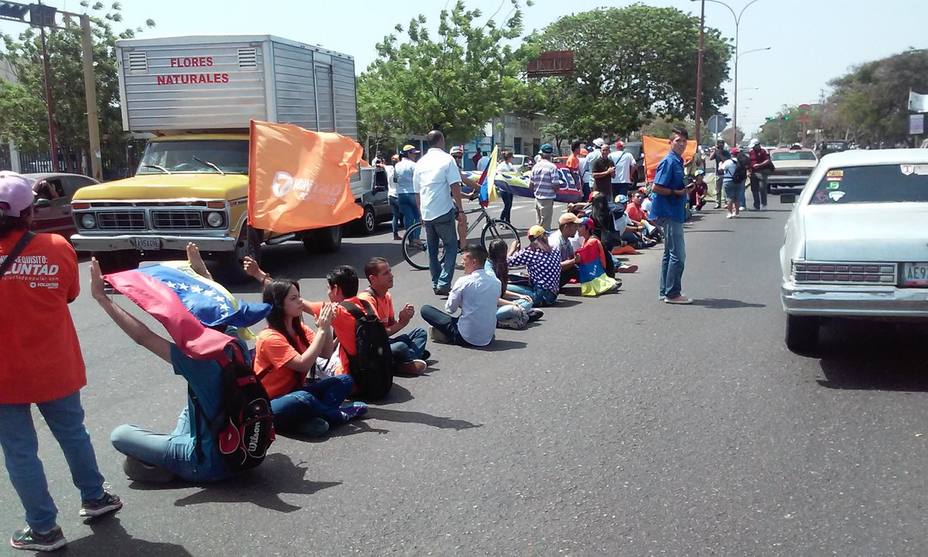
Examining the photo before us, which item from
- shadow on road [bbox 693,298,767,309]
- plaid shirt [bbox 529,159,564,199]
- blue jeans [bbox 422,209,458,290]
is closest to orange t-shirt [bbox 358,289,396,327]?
blue jeans [bbox 422,209,458,290]

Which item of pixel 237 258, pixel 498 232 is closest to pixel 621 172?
pixel 498 232

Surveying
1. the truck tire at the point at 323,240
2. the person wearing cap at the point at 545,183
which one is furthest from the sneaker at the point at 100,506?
the person wearing cap at the point at 545,183

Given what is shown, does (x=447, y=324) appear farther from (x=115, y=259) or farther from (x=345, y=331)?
(x=115, y=259)

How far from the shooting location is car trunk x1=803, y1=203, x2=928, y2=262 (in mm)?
6047

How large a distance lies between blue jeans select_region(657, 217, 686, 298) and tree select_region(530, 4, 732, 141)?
5083cm

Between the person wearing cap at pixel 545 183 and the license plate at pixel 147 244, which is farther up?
the person wearing cap at pixel 545 183

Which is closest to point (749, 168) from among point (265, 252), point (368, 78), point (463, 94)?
point (463, 94)

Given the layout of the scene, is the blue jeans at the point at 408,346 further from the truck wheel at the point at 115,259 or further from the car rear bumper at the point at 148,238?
the truck wheel at the point at 115,259

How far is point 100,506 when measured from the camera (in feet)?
13.8

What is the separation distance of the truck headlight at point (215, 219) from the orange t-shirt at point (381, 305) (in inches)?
193

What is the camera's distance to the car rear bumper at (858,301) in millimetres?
6016

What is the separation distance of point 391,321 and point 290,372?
1.55 m

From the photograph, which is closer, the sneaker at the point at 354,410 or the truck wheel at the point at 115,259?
the sneaker at the point at 354,410

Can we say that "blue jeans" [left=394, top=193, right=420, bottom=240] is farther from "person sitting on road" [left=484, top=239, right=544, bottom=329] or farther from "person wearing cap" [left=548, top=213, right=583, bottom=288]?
"person sitting on road" [left=484, top=239, right=544, bottom=329]
